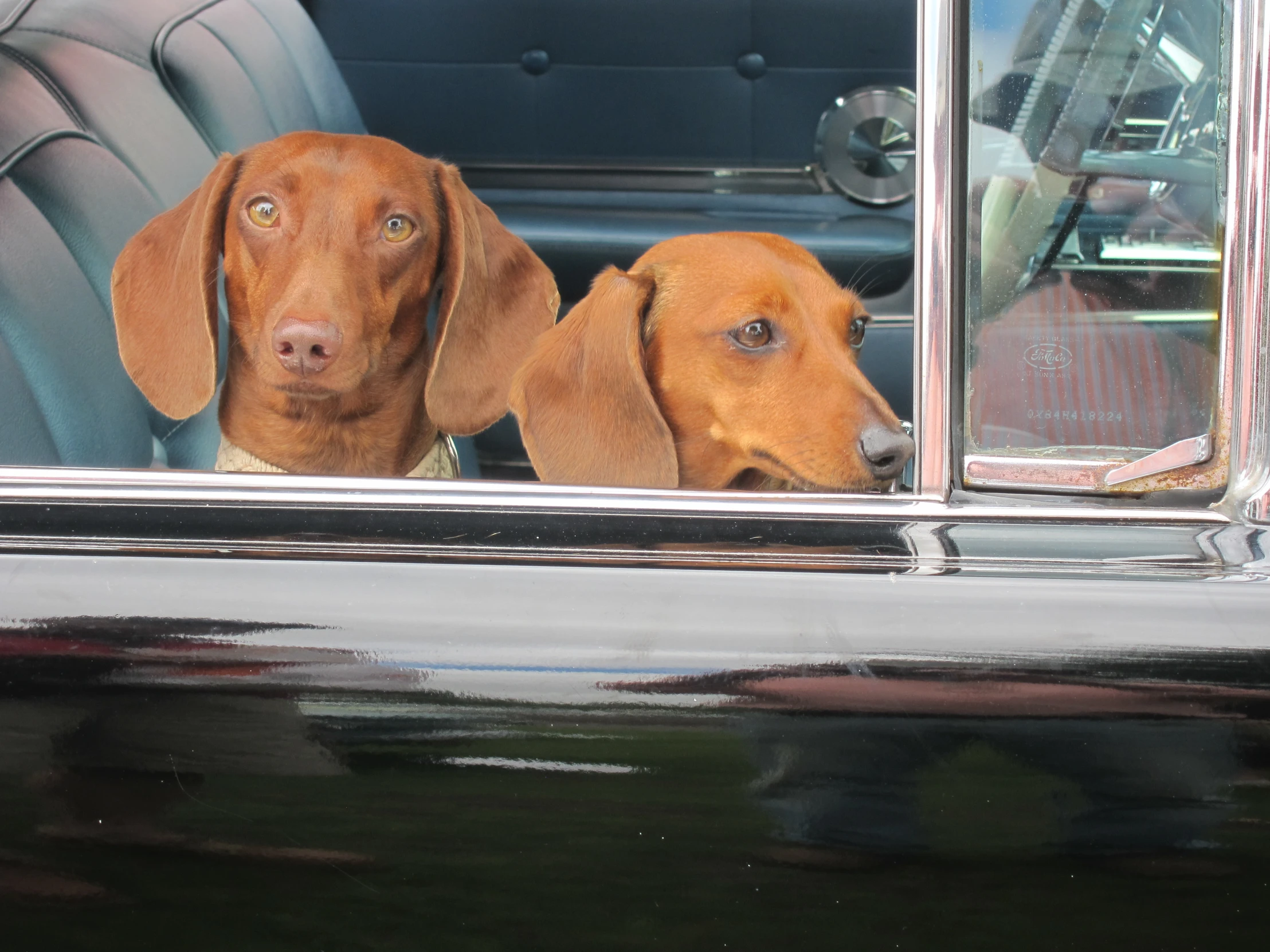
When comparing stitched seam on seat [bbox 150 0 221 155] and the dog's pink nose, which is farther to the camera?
stitched seam on seat [bbox 150 0 221 155]

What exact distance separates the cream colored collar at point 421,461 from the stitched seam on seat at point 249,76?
0.70 meters

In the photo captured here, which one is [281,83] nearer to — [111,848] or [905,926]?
[111,848]

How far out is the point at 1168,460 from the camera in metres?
1.06

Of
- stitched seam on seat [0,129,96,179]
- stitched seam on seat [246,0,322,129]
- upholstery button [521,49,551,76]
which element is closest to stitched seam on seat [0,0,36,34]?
stitched seam on seat [0,129,96,179]

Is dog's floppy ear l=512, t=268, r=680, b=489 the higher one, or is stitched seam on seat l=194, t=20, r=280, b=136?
stitched seam on seat l=194, t=20, r=280, b=136

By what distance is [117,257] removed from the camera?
1.50 metres

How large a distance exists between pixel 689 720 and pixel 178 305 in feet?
2.80

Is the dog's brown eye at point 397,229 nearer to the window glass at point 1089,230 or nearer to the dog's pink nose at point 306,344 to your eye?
the dog's pink nose at point 306,344

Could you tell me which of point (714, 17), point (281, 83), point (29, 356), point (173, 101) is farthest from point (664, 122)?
point (29, 356)

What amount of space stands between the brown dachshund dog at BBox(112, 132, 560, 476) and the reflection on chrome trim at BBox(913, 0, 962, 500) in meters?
0.58

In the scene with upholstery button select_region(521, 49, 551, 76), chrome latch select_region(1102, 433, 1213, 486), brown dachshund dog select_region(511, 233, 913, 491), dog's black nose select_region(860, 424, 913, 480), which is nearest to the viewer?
chrome latch select_region(1102, 433, 1213, 486)

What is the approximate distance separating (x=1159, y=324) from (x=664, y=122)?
210 cm

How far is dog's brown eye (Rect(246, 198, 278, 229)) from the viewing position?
1.41 meters

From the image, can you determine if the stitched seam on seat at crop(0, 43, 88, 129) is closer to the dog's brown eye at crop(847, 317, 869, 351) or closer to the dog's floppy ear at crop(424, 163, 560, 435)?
the dog's floppy ear at crop(424, 163, 560, 435)
